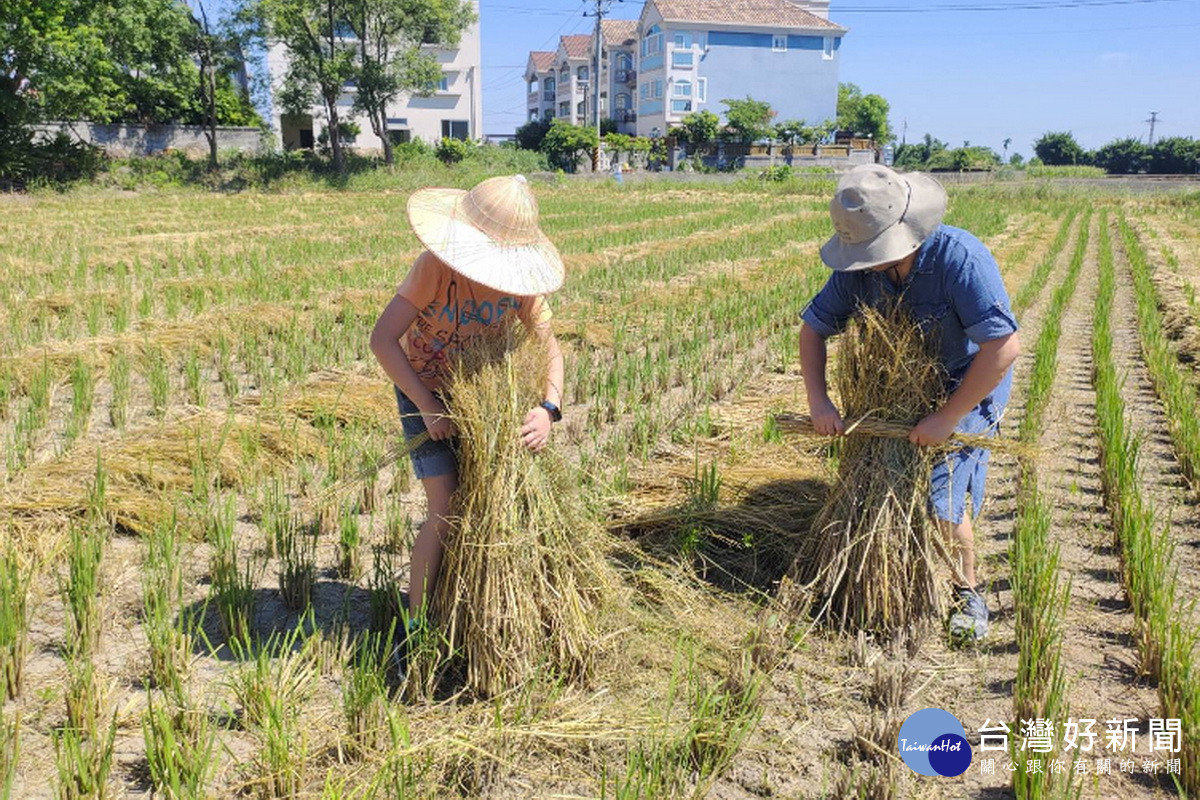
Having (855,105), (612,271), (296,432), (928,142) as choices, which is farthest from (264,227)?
(928,142)

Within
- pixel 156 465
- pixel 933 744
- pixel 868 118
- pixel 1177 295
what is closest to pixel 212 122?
pixel 1177 295

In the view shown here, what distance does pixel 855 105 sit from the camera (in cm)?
5453

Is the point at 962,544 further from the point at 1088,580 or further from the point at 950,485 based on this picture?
the point at 1088,580

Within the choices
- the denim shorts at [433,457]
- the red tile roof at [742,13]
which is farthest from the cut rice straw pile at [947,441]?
the red tile roof at [742,13]

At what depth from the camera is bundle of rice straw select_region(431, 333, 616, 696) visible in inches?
85.3

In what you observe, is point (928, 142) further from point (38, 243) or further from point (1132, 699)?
point (1132, 699)

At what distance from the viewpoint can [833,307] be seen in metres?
2.62

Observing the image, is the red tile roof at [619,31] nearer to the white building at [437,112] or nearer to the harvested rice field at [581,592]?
the white building at [437,112]

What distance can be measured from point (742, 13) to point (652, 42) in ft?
15.0

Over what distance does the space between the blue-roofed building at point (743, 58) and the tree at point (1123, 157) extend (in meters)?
16.3

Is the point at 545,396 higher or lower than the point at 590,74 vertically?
lower

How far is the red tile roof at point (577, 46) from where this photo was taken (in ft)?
179

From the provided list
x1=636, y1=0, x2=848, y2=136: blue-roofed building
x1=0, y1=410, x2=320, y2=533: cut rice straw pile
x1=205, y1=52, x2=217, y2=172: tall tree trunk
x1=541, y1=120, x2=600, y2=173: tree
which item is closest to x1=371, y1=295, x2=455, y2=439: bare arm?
x1=0, y1=410, x2=320, y2=533: cut rice straw pile

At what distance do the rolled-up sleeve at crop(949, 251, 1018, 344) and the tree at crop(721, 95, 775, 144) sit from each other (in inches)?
1479
